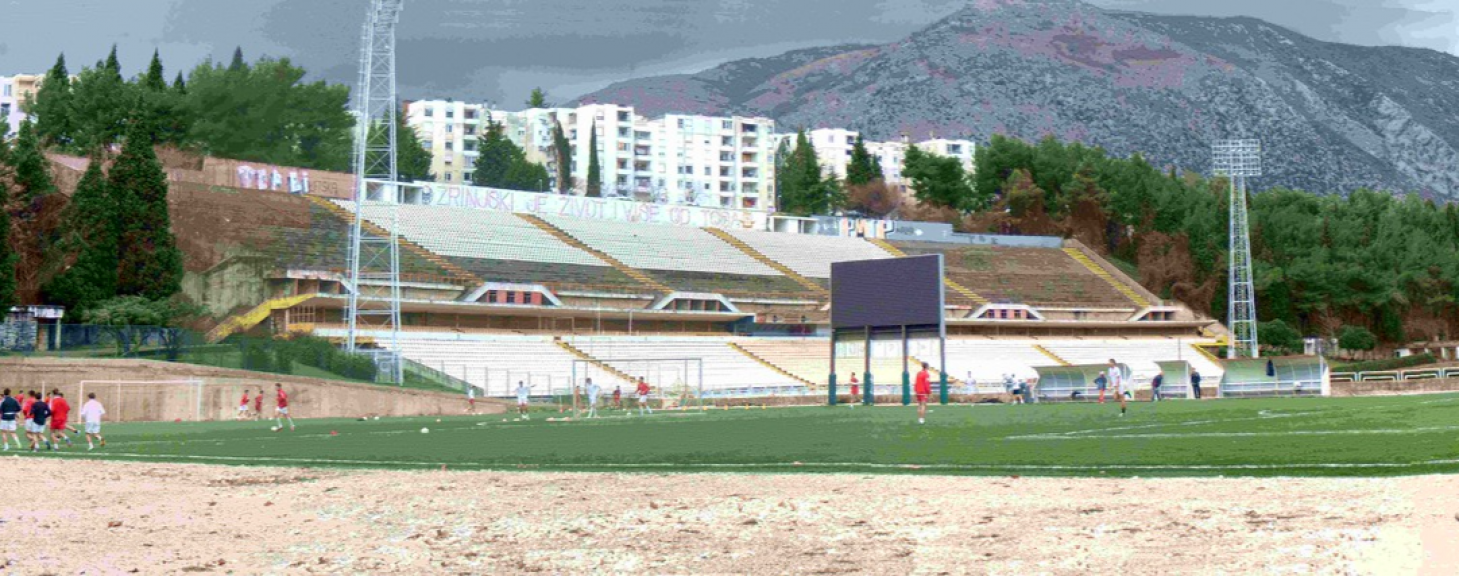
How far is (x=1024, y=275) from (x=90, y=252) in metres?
53.2

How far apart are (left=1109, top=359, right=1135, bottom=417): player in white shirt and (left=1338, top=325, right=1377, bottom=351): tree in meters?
40.9

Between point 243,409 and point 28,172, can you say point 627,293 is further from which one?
point 243,409

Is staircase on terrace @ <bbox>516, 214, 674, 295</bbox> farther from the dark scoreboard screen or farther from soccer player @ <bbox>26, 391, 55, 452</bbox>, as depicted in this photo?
soccer player @ <bbox>26, 391, 55, 452</bbox>

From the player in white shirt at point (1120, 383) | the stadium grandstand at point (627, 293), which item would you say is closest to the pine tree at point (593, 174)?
the stadium grandstand at point (627, 293)

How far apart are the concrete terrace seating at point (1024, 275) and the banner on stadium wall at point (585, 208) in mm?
10647

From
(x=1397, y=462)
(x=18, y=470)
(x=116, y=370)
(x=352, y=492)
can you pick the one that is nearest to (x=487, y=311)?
(x=116, y=370)

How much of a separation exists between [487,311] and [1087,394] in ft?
89.6

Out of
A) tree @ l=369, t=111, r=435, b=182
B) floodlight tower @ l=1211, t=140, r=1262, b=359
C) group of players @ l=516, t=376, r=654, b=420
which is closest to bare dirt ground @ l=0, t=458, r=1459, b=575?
group of players @ l=516, t=376, r=654, b=420

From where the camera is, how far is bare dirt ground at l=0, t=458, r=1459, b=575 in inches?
430

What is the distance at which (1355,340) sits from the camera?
88.8 metres

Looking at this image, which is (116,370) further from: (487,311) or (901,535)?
(901,535)

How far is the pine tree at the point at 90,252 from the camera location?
174ft

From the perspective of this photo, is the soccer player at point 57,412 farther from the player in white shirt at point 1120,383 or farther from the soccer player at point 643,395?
the player in white shirt at point 1120,383

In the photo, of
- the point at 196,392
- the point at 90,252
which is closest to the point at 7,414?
the point at 196,392
